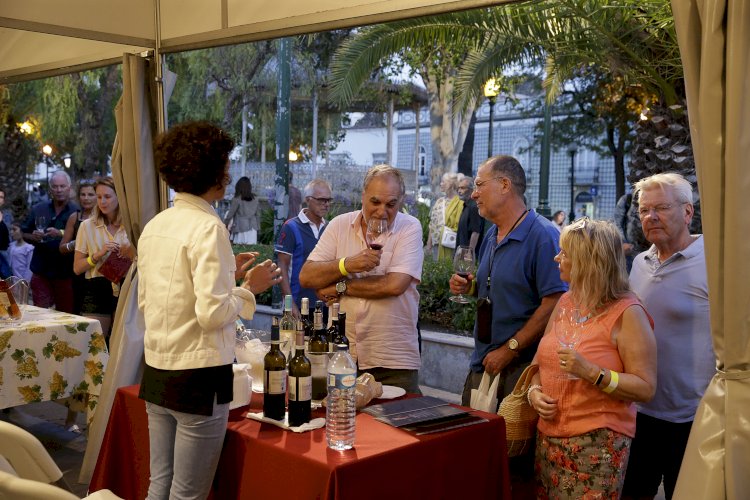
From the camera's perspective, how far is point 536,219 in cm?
315

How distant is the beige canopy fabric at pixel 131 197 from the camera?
415cm

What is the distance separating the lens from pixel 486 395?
308 centimetres

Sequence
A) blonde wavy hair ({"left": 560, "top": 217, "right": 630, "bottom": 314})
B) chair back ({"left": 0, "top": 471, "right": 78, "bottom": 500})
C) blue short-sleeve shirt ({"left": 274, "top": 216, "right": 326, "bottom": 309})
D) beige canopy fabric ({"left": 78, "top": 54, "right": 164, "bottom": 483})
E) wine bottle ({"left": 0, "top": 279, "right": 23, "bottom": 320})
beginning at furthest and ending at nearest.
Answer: blue short-sleeve shirt ({"left": 274, "top": 216, "right": 326, "bottom": 309}), beige canopy fabric ({"left": 78, "top": 54, "right": 164, "bottom": 483}), wine bottle ({"left": 0, "top": 279, "right": 23, "bottom": 320}), blonde wavy hair ({"left": 560, "top": 217, "right": 630, "bottom": 314}), chair back ({"left": 0, "top": 471, "right": 78, "bottom": 500})

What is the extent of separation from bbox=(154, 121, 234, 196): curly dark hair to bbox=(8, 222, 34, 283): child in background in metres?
5.94

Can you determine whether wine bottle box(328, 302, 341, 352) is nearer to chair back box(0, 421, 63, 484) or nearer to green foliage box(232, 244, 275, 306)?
chair back box(0, 421, 63, 484)

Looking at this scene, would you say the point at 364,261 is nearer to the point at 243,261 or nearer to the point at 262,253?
the point at 243,261

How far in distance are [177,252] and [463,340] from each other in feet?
15.0

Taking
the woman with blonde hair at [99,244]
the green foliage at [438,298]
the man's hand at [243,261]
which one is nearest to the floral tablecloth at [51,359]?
the woman with blonde hair at [99,244]

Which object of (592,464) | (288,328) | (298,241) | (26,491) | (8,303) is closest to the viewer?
(26,491)

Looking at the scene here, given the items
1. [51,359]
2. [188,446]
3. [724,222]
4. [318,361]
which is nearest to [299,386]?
[318,361]

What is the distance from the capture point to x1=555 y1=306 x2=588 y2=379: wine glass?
8.03ft

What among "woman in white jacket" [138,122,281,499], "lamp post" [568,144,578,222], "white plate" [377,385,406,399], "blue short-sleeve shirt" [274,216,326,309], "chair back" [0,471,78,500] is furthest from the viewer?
"lamp post" [568,144,578,222]

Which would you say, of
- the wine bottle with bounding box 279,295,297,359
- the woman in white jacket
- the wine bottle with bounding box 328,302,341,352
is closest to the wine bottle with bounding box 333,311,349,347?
the wine bottle with bounding box 328,302,341,352

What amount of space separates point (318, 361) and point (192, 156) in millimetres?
794
